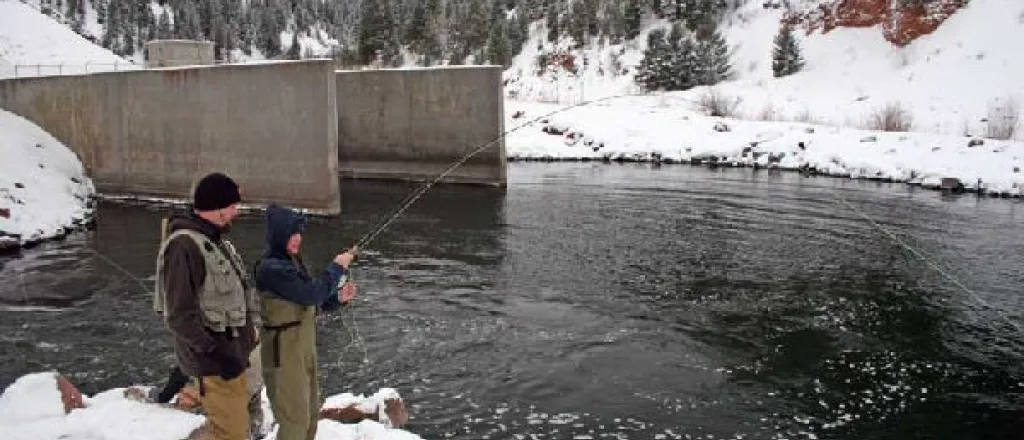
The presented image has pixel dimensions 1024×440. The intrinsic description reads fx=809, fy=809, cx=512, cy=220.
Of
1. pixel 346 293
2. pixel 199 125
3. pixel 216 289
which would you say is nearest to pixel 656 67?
pixel 199 125

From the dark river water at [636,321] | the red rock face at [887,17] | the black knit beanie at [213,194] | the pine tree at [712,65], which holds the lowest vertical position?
the dark river water at [636,321]

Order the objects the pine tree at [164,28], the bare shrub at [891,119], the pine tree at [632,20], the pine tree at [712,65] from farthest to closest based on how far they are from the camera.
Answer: the pine tree at [164,28] → the pine tree at [632,20] → the pine tree at [712,65] → the bare shrub at [891,119]

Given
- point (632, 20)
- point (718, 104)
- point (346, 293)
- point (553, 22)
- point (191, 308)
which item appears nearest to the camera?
point (191, 308)

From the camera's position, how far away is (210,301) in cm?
417

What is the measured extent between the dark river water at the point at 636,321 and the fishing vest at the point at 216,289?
3.19 metres

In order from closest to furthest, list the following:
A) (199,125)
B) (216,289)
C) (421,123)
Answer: (216,289) → (199,125) → (421,123)

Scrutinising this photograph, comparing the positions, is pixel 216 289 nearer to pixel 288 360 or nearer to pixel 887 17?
pixel 288 360

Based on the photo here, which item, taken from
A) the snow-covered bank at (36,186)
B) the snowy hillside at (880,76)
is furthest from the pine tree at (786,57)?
the snow-covered bank at (36,186)

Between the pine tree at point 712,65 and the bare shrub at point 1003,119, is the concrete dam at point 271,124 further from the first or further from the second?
the pine tree at point 712,65

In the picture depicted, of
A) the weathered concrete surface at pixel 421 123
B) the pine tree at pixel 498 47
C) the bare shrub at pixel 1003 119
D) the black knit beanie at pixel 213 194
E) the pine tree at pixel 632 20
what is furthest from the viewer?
the pine tree at pixel 498 47

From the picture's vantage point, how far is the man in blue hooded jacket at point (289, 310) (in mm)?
4484

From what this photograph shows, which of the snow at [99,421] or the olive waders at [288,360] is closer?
the olive waders at [288,360]

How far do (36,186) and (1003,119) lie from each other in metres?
28.8

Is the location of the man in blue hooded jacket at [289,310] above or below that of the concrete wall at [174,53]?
below
